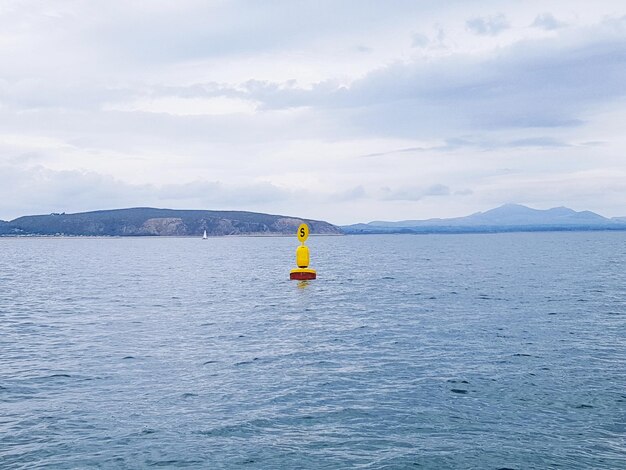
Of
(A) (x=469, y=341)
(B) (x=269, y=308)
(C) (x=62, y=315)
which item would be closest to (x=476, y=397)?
(A) (x=469, y=341)

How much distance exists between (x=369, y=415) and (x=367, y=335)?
1224 cm

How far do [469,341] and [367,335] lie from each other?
15.9ft

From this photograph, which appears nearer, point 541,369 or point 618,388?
point 618,388

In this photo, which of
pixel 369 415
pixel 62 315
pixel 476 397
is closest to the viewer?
pixel 369 415

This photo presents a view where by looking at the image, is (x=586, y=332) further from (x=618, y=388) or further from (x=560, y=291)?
(x=560, y=291)

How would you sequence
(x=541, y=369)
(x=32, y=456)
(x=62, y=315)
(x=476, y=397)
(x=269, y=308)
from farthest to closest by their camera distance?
1. (x=269, y=308)
2. (x=62, y=315)
3. (x=541, y=369)
4. (x=476, y=397)
5. (x=32, y=456)

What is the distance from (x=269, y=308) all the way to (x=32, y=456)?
26.0 m

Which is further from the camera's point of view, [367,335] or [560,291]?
[560,291]

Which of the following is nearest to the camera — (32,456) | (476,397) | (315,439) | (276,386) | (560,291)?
(32,456)

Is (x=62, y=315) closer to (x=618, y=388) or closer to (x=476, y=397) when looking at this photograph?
(x=476, y=397)

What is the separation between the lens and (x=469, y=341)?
26016 mm

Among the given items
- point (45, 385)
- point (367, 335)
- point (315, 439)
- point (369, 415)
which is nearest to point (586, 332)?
point (367, 335)

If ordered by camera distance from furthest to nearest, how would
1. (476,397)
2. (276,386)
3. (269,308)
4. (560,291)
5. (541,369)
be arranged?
(560,291)
(269,308)
(541,369)
(276,386)
(476,397)

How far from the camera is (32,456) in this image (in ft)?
42.9
